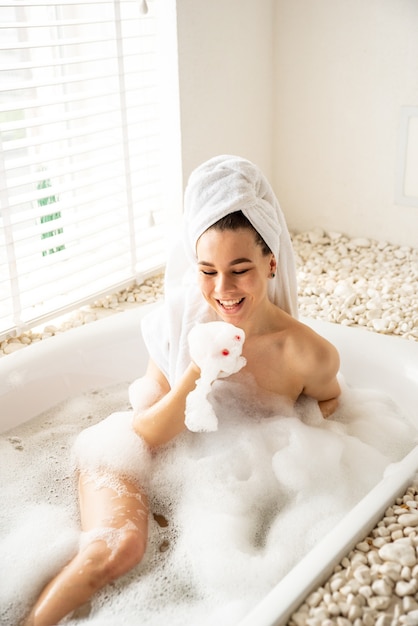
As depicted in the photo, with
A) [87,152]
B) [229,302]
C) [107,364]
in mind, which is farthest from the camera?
[87,152]

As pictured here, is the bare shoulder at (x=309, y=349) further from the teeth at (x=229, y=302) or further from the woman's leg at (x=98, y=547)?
the woman's leg at (x=98, y=547)

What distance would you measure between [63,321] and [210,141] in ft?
3.25

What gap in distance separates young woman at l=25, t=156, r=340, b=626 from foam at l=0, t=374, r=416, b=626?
0.14 ft

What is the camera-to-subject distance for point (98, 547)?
1.64 meters

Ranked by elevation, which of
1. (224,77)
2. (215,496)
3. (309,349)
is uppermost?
(224,77)

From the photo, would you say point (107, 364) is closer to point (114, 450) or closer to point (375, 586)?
point (114, 450)

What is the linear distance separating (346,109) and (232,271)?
1.82 meters

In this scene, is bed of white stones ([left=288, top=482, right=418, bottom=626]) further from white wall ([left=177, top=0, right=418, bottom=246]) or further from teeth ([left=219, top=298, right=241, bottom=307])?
white wall ([left=177, top=0, right=418, bottom=246])

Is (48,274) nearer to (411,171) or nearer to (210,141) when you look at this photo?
(210,141)

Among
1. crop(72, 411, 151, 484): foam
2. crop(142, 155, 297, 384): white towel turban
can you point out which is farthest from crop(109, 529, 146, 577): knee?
crop(142, 155, 297, 384): white towel turban

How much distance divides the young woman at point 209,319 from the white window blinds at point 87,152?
0.79m

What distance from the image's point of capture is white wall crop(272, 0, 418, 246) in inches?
122

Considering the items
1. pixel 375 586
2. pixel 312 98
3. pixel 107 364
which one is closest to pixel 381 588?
pixel 375 586

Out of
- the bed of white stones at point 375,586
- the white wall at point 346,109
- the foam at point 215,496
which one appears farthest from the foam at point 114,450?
the white wall at point 346,109
